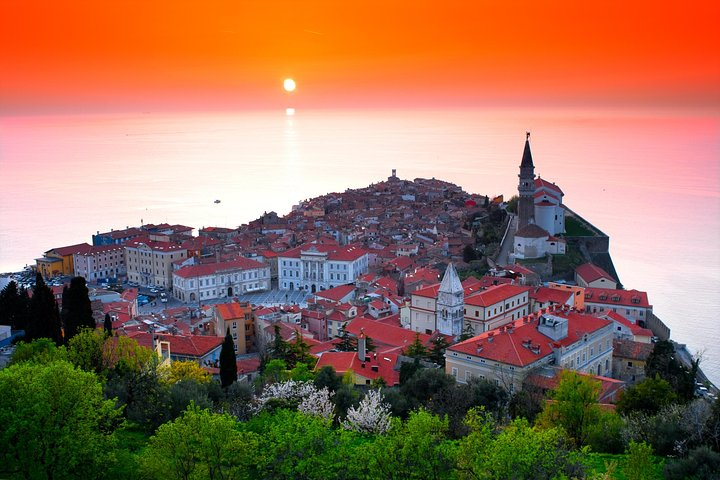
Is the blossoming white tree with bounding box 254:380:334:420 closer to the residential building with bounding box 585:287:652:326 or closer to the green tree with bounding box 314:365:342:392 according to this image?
the green tree with bounding box 314:365:342:392

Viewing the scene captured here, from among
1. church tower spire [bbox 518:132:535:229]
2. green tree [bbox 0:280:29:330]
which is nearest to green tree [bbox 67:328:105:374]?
green tree [bbox 0:280:29:330]

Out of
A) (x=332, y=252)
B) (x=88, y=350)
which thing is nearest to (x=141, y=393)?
(x=88, y=350)

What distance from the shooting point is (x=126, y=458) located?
31.6ft

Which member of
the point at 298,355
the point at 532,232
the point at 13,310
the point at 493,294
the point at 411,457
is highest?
the point at 532,232

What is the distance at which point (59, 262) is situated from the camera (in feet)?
143

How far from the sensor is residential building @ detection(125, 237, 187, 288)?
41906 mm

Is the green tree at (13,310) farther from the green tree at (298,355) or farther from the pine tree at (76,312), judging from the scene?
the green tree at (298,355)

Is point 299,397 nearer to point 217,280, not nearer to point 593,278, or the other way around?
point 593,278

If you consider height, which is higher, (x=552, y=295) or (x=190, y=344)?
(x=552, y=295)

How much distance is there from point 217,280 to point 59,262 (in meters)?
11.7

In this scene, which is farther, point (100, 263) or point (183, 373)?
point (100, 263)

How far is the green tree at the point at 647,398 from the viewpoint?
46.7 feet

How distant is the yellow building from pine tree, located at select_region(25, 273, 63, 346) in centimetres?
2861

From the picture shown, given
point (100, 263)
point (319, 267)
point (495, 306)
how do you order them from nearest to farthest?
point (495, 306), point (319, 267), point (100, 263)
